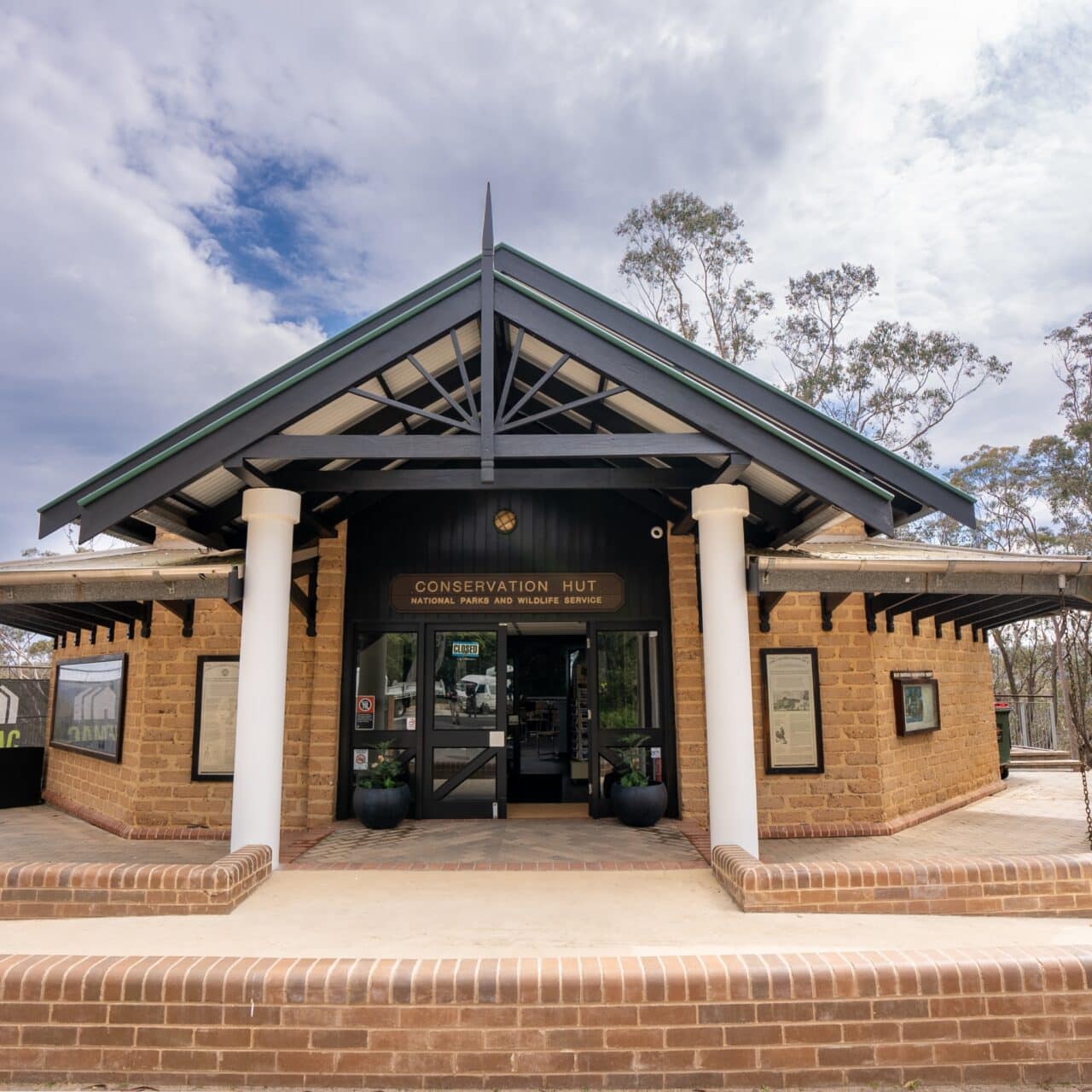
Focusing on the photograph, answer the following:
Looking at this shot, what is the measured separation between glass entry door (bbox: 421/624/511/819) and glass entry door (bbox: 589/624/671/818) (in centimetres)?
95

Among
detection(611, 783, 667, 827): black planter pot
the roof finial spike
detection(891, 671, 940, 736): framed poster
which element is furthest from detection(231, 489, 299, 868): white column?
detection(891, 671, 940, 736): framed poster

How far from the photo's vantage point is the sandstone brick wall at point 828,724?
26.6ft

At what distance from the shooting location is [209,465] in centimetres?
577

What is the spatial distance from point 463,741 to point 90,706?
4750 millimetres

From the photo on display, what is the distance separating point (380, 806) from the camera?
765 centimetres

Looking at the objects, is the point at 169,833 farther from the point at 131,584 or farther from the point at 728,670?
the point at 728,670

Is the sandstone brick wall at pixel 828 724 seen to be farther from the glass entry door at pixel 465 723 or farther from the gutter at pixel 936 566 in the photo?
the gutter at pixel 936 566

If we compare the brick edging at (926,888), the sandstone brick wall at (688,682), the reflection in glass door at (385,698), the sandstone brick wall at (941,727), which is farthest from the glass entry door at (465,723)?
the sandstone brick wall at (941,727)

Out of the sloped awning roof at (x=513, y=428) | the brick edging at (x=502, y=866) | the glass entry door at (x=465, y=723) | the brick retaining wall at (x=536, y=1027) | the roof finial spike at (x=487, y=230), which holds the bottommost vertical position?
the brick retaining wall at (x=536, y=1027)

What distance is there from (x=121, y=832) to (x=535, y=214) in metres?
23.9

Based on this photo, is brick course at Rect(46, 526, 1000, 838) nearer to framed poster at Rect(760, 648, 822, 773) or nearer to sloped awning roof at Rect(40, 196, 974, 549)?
framed poster at Rect(760, 648, 822, 773)

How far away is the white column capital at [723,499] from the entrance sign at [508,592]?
2.13 meters

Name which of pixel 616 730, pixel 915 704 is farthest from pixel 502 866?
pixel 915 704

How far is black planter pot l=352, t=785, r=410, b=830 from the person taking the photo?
7656mm
